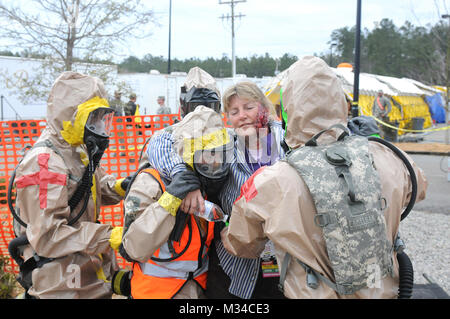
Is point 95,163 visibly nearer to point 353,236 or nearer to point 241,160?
point 241,160

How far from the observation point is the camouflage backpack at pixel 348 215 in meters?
1.56

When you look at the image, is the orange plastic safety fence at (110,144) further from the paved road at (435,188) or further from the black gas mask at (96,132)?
the paved road at (435,188)

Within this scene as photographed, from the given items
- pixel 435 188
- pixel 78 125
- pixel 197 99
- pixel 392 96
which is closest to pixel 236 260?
pixel 197 99

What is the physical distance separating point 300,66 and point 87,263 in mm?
1980

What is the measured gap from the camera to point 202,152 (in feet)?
6.41

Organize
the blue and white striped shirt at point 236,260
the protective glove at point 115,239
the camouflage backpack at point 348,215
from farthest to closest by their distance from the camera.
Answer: the protective glove at point 115,239 < the blue and white striped shirt at point 236,260 < the camouflage backpack at point 348,215

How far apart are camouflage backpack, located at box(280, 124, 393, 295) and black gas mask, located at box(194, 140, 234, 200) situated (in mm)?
484

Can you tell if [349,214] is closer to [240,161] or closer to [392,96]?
[240,161]

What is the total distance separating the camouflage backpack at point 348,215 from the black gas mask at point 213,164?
0.48 metres

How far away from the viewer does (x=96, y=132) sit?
2.59 m

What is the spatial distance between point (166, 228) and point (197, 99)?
1261mm

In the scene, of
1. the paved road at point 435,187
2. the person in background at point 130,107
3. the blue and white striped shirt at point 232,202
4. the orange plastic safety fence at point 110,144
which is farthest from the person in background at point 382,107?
the blue and white striped shirt at point 232,202

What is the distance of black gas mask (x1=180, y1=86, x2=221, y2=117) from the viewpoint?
2.87m

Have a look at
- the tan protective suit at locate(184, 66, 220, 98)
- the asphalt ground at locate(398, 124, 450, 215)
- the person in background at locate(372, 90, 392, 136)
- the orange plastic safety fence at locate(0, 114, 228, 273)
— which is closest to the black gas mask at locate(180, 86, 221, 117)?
the tan protective suit at locate(184, 66, 220, 98)
